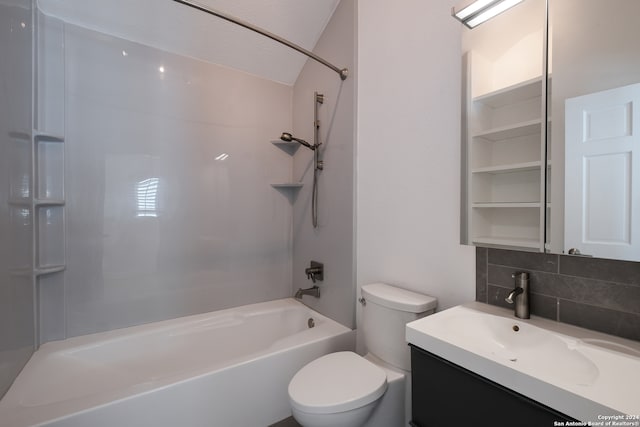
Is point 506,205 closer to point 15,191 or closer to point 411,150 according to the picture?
point 411,150

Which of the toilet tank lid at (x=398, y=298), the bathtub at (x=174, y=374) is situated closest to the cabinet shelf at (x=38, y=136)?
the bathtub at (x=174, y=374)

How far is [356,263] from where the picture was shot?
188cm

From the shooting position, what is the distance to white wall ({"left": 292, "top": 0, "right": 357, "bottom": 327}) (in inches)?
74.4

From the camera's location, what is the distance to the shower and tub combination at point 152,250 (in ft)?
4.55

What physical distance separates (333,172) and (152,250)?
4.78 feet

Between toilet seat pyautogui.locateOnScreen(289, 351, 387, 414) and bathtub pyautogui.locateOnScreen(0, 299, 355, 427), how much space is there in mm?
289

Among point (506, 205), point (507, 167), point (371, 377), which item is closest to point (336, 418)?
point (371, 377)

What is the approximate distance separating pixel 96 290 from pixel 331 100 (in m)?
2.12

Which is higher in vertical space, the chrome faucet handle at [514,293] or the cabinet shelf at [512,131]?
the cabinet shelf at [512,131]

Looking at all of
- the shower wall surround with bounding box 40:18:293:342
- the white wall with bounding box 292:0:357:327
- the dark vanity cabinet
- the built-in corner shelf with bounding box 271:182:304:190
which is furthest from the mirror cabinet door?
the shower wall surround with bounding box 40:18:293:342

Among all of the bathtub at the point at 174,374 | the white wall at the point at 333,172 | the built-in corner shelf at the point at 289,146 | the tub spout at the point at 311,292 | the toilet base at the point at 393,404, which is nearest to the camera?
the bathtub at the point at 174,374

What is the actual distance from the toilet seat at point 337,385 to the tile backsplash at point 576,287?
2.14 feet

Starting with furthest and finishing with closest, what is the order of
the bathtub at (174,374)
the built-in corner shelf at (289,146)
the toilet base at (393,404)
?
the built-in corner shelf at (289,146) → the toilet base at (393,404) → the bathtub at (174,374)

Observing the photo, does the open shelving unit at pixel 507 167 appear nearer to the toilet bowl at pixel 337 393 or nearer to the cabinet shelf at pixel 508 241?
the cabinet shelf at pixel 508 241
